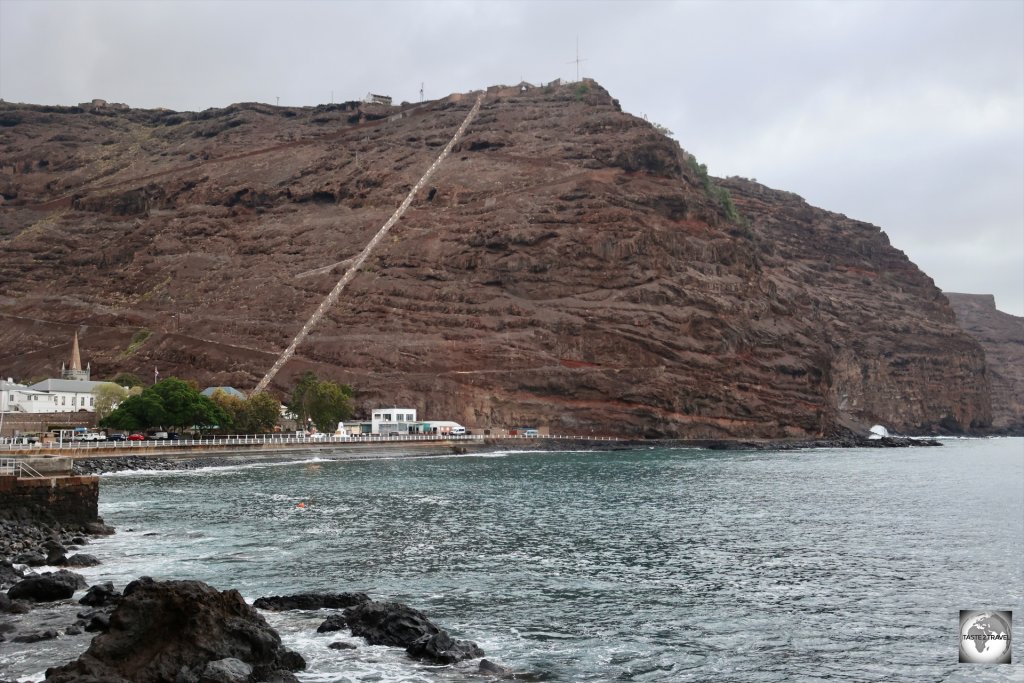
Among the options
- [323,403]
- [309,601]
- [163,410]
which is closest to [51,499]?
[309,601]

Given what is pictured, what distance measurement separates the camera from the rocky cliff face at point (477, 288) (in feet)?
463

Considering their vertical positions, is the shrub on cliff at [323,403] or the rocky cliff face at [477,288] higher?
the rocky cliff face at [477,288]

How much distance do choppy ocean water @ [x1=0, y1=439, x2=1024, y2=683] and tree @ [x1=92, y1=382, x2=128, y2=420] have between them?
1335 inches

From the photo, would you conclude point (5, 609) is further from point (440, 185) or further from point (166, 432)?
point (440, 185)

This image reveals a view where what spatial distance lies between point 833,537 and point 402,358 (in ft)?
322

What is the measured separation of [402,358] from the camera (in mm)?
141875

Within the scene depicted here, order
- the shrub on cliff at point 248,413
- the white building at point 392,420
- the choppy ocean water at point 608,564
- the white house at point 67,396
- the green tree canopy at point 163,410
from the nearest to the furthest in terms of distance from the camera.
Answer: the choppy ocean water at point 608,564, the green tree canopy at point 163,410, the shrub on cliff at point 248,413, the white house at point 67,396, the white building at point 392,420

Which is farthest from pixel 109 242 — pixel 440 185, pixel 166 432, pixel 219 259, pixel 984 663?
pixel 984 663

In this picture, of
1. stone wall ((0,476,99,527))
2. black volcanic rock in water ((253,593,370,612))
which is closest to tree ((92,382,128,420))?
stone wall ((0,476,99,527))

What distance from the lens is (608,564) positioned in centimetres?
4016

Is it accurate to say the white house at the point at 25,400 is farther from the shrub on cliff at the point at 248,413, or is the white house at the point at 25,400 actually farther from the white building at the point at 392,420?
the white building at the point at 392,420

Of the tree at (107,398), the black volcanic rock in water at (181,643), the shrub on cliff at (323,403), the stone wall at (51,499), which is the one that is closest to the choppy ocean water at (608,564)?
the black volcanic rock in water at (181,643)

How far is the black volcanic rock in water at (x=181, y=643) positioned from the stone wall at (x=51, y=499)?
22951mm

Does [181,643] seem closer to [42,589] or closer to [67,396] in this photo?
[42,589]
